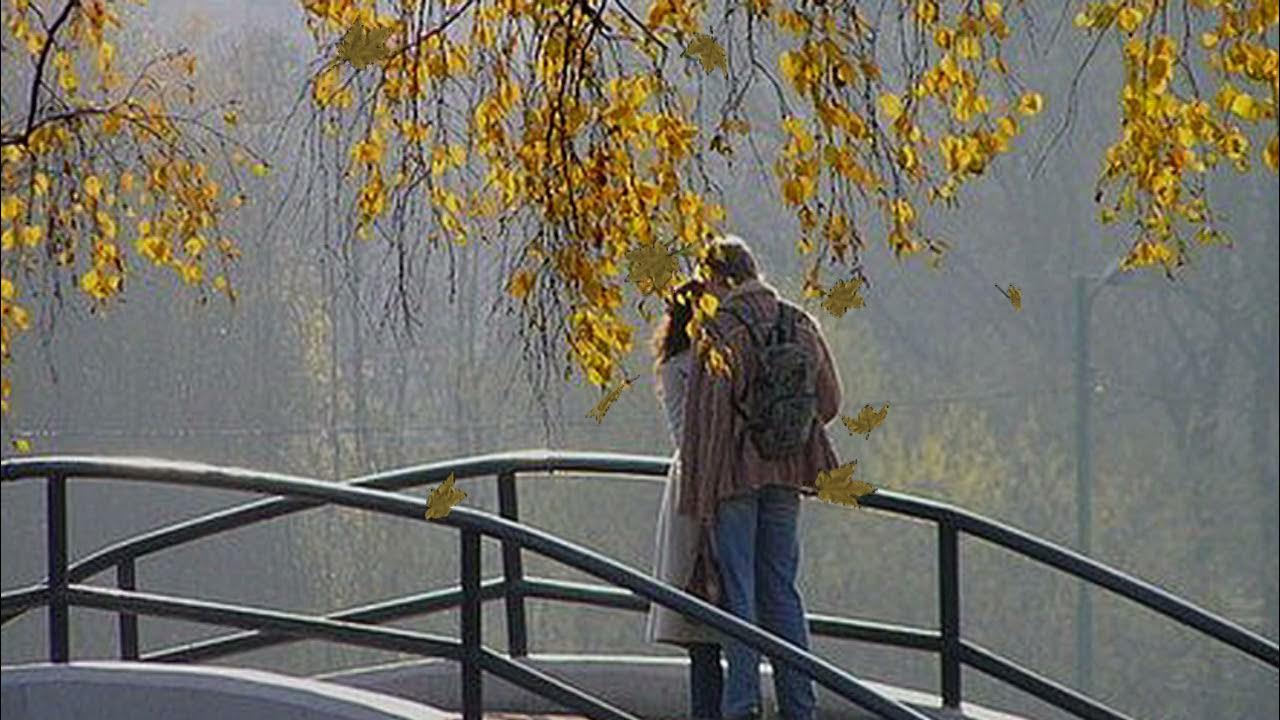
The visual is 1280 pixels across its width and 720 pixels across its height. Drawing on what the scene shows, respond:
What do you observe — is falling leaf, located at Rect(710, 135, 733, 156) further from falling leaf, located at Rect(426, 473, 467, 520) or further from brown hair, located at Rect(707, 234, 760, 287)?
brown hair, located at Rect(707, 234, 760, 287)

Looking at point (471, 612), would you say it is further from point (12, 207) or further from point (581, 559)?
point (12, 207)

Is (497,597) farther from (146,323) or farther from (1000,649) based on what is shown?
(1000,649)

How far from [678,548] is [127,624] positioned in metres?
1.84

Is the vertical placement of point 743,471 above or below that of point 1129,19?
below

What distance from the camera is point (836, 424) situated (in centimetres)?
2289

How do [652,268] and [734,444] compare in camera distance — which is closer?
[652,268]

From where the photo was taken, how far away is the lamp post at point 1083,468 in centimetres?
2375

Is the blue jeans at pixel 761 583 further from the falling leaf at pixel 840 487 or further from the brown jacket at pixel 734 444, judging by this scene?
the falling leaf at pixel 840 487

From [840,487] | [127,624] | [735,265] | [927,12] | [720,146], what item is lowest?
[127,624]

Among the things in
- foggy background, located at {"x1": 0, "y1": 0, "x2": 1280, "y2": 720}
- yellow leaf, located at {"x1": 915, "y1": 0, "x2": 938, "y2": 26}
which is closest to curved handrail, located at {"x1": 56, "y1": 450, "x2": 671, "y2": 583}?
yellow leaf, located at {"x1": 915, "y1": 0, "x2": 938, "y2": 26}

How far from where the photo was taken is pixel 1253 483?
1113 inches

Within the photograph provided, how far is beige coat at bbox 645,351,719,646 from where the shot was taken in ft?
28.2

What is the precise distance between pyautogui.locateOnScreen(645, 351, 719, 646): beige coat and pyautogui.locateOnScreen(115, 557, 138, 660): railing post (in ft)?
5.31

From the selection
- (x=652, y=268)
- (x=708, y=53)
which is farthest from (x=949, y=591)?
(x=708, y=53)
